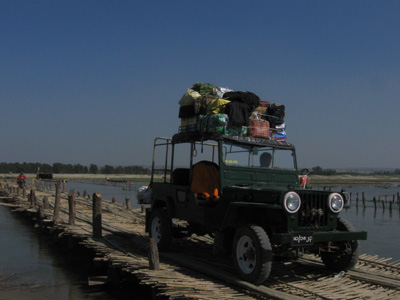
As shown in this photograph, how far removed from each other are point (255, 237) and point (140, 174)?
149 meters

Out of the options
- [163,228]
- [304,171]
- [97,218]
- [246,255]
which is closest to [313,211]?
[246,255]

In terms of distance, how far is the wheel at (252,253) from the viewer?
6.61m

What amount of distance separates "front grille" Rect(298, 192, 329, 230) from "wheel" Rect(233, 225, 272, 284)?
0.77m

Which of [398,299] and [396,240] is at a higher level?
[398,299]

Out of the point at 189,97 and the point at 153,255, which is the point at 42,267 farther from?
the point at 189,97

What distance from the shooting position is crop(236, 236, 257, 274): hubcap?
275 inches

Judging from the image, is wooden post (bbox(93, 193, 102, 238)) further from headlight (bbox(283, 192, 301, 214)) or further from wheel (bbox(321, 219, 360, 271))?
headlight (bbox(283, 192, 301, 214))

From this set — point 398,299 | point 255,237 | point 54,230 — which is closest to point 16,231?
point 54,230

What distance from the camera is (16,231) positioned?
70.2 feet

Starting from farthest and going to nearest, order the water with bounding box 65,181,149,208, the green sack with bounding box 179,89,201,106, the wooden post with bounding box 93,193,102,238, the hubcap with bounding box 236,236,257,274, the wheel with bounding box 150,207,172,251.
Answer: the water with bounding box 65,181,149,208 → the wooden post with bounding box 93,193,102,238 → the wheel with bounding box 150,207,172,251 → the green sack with bounding box 179,89,201,106 → the hubcap with bounding box 236,236,257,274

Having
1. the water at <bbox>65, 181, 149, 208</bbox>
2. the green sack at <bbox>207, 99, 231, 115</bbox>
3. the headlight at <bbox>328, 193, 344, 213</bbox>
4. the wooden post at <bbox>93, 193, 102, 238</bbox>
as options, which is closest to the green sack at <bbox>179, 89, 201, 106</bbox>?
the green sack at <bbox>207, 99, 231, 115</bbox>

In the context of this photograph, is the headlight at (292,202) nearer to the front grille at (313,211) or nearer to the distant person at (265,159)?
the front grille at (313,211)

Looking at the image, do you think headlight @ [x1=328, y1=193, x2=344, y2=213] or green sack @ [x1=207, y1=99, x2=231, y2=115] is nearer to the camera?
headlight @ [x1=328, y1=193, x2=344, y2=213]

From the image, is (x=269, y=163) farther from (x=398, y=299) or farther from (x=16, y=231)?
(x=16, y=231)
